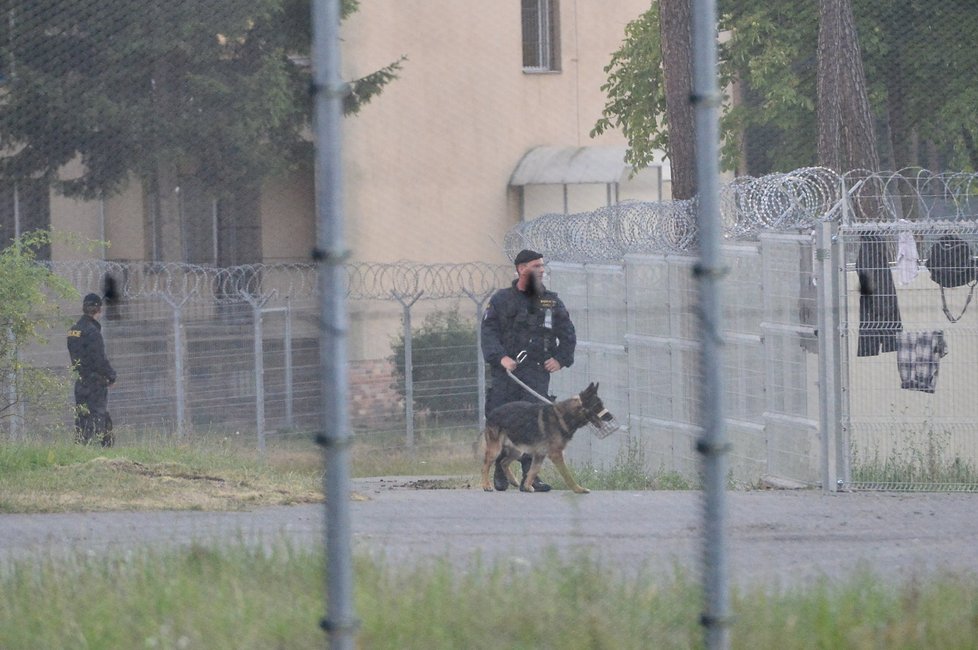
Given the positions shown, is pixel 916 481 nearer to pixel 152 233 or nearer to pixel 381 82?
pixel 381 82

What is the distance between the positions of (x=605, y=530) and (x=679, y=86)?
21.3ft

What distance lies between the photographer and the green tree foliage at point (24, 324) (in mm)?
10023

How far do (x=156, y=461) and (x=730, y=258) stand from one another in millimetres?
4317

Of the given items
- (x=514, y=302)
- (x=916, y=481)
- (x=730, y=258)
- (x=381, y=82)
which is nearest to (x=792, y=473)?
(x=916, y=481)

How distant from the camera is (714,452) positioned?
3471 mm

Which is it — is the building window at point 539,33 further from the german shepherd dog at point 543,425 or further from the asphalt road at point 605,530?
the asphalt road at point 605,530

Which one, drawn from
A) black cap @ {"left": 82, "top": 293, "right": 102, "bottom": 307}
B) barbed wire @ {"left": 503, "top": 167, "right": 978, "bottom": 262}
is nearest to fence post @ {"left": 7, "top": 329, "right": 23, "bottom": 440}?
black cap @ {"left": 82, "top": 293, "right": 102, "bottom": 307}

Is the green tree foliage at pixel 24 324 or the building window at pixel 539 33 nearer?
the green tree foliage at pixel 24 324

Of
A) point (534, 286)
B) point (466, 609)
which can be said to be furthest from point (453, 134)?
point (466, 609)

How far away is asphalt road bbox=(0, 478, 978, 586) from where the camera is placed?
572cm

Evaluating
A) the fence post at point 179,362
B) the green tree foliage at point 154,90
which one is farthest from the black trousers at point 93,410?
the green tree foliage at point 154,90

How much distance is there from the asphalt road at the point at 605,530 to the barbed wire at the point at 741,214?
6.48ft

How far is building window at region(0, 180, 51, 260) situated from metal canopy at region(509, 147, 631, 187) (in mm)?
7359

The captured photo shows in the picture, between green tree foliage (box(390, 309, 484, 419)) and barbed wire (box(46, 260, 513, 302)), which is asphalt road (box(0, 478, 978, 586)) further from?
green tree foliage (box(390, 309, 484, 419))
